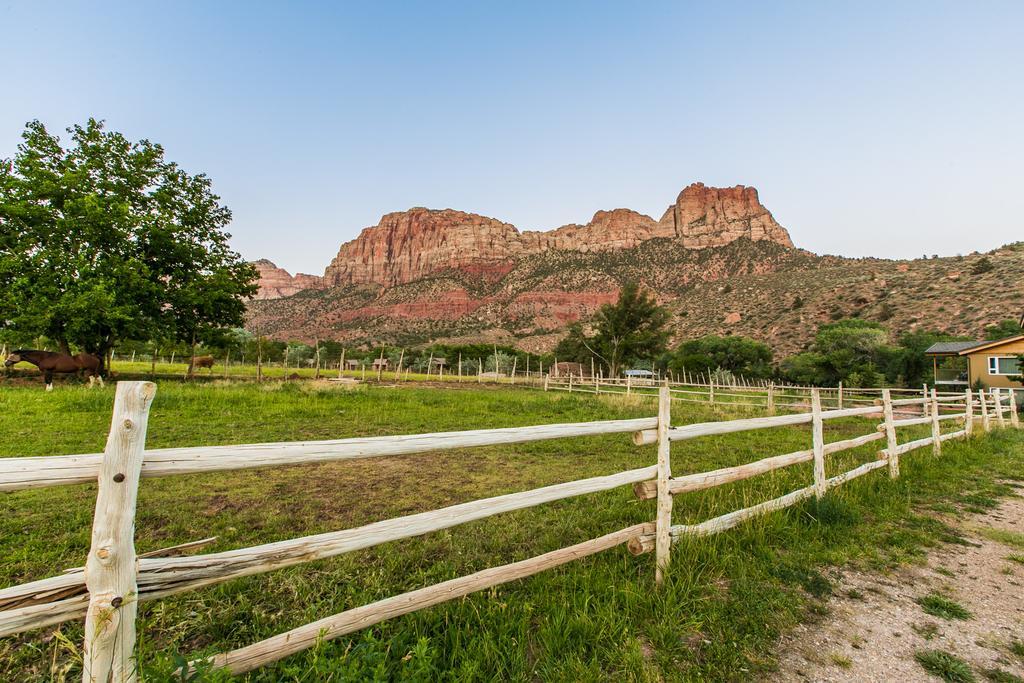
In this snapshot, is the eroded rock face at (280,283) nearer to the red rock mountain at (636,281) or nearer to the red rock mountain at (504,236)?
the red rock mountain at (504,236)

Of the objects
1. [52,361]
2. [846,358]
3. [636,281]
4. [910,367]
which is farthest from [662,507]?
[636,281]

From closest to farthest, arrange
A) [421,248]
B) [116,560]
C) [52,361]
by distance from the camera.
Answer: [116,560], [52,361], [421,248]

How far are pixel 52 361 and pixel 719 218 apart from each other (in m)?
113

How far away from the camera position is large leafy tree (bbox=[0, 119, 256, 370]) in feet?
50.8

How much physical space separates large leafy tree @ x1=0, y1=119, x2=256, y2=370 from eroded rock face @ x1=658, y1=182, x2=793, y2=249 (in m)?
78.9

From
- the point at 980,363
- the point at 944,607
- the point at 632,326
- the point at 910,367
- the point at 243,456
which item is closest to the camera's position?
the point at 243,456

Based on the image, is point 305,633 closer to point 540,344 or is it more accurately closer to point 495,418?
point 495,418

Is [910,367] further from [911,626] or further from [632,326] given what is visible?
[911,626]

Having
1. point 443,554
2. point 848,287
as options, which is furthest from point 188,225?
point 848,287

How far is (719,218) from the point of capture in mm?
102625

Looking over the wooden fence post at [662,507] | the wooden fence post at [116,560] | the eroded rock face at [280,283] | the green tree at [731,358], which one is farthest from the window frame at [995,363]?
the eroded rock face at [280,283]

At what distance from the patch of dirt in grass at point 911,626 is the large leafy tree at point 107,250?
20417mm

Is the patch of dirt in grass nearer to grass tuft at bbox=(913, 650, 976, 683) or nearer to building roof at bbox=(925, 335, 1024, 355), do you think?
grass tuft at bbox=(913, 650, 976, 683)

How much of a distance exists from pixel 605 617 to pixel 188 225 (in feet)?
83.6
